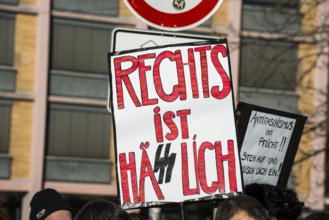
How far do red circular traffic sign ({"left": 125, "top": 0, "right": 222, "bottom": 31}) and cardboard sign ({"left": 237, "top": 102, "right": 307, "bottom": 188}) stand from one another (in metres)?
0.58

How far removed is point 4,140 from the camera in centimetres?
2712

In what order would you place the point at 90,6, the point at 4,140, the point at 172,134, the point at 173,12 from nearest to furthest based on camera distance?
the point at 172,134
the point at 173,12
the point at 4,140
the point at 90,6

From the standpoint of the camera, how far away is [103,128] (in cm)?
2827

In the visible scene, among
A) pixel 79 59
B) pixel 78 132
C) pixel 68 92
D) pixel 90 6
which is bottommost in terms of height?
pixel 78 132

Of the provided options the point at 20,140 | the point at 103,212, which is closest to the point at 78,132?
the point at 20,140

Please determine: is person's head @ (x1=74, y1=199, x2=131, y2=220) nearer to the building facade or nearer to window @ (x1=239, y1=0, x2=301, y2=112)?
the building facade

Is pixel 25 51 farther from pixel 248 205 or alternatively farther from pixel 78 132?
pixel 248 205

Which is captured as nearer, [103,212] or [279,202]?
[103,212]

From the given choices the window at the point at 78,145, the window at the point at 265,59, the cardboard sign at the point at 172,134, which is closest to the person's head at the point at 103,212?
the cardboard sign at the point at 172,134

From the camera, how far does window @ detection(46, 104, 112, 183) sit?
90.5ft

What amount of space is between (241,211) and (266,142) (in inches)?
61.4

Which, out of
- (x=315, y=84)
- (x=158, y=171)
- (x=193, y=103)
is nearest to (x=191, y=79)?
(x=193, y=103)

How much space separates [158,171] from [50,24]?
23.1 m

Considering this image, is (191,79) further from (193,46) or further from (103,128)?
(103,128)
